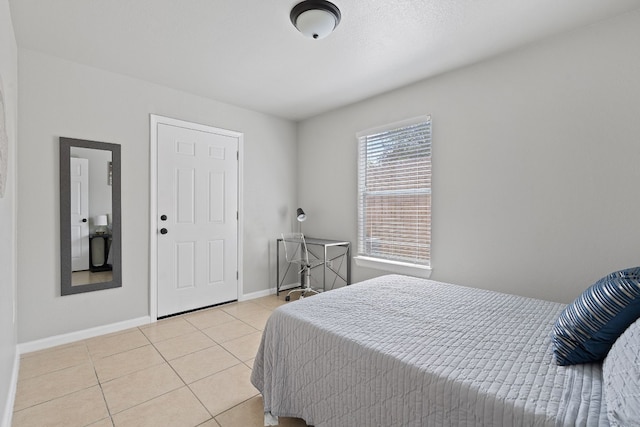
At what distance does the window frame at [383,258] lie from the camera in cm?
309

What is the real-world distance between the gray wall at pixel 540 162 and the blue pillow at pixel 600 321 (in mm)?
1180

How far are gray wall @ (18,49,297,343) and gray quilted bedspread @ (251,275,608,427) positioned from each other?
79.2 inches

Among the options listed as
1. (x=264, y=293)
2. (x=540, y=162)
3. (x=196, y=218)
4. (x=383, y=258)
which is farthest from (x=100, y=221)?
(x=540, y=162)

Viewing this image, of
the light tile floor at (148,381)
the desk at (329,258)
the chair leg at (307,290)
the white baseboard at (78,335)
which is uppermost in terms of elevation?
the desk at (329,258)

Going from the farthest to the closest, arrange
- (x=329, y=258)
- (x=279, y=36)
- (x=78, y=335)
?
(x=329, y=258)
(x=78, y=335)
(x=279, y=36)

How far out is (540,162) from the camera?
235 centimetres

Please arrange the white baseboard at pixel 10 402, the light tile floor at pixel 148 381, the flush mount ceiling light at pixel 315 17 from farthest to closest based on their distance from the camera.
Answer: the flush mount ceiling light at pixel 315 17 → the light tile floor at pixel 148 381 → the white baseboard at pixel 10 402

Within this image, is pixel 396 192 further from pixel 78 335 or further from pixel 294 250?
pixel 78 335

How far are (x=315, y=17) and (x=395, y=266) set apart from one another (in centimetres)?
246

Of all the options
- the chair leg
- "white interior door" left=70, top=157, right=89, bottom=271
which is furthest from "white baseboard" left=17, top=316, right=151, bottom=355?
the chair leg

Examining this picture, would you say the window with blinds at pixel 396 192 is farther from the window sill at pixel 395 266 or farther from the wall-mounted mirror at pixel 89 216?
the wall-mounted mirror at pixel 89 216

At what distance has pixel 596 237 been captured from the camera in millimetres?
2125

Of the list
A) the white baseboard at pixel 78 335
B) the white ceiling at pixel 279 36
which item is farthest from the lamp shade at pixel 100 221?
the white ceiling at pixel 279 36

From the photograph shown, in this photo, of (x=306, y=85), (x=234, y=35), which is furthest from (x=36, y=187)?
(x=306, y=85)
